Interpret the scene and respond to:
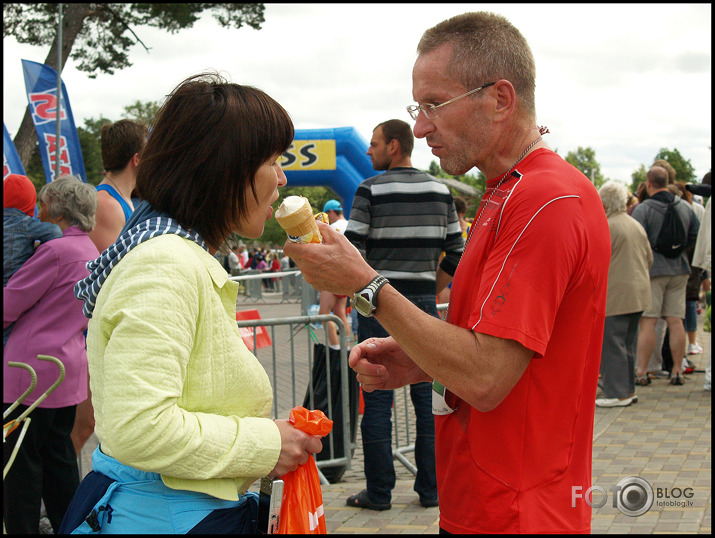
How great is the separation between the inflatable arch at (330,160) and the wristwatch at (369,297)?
10189 millimetres

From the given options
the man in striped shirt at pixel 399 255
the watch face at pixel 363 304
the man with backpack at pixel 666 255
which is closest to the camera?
the watch face at pixel 363 304

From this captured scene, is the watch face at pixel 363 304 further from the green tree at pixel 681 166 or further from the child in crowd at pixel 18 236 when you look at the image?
the green tree at pixel 681 166

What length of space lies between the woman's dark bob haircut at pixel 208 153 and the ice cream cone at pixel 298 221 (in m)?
0.10

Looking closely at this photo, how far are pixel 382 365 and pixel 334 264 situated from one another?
501 mm

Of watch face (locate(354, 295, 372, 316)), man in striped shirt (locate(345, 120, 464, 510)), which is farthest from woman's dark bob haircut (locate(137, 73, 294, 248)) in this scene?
man in striped shirt (locate(345, 120, 464, 510))

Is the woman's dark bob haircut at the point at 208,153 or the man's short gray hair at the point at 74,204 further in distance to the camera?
the man's short gray hair at the point at 74,204

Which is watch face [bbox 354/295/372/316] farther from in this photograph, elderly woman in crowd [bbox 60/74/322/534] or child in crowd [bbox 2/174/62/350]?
child in crowd [bbox 2/174/62/350]

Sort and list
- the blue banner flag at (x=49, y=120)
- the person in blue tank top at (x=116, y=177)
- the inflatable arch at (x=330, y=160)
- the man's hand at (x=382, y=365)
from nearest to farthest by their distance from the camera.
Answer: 1. the man's hand at (x=382, y=365)
2. the person in blue tank top at (x=116, y=177)
3. the inflatable arch at (x=330, y=160)
4. the blue banner flag at (x=49, y=120)

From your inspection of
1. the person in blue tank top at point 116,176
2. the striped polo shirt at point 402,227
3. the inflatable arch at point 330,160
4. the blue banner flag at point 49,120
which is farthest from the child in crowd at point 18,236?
the blue banner flag at point 49,120

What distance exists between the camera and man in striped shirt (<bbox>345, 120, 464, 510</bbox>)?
4781 millimetres

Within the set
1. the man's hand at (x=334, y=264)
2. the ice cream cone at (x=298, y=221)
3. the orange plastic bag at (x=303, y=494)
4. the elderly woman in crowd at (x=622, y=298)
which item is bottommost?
the elderly woman in crowd at (x=622, y=298)

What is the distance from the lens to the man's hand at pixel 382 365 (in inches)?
88.4

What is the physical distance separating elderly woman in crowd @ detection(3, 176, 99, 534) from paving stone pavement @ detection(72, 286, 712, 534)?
1.47m

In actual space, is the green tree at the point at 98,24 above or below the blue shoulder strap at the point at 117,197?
above
